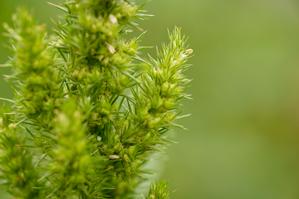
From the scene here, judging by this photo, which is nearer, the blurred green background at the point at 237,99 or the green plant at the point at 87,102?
the green plant at the point at 87,102

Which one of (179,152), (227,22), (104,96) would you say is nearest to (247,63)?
(227,22)

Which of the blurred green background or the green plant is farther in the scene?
the blurred green background

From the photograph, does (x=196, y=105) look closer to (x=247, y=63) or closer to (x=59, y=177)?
(x=247, y=63)

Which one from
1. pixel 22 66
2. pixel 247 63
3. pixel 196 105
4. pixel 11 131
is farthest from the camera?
pixel 247 63
